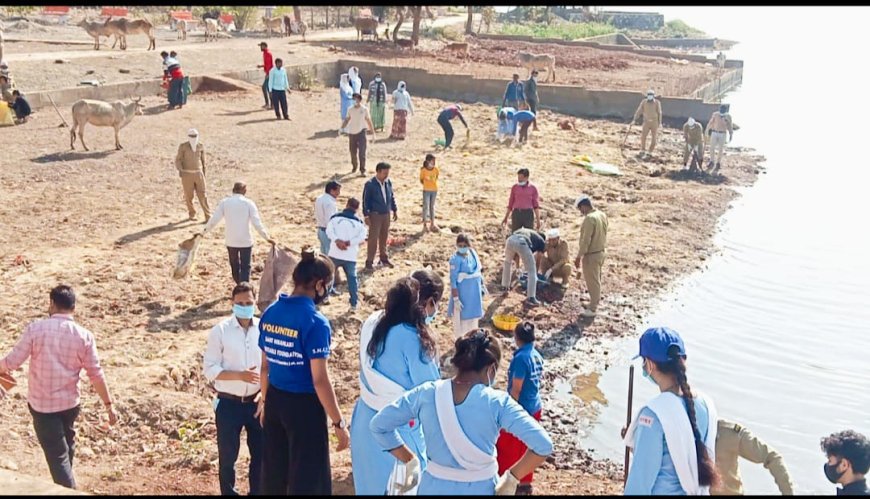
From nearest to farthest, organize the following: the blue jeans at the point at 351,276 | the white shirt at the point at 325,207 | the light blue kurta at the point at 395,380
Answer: the light blue kurta at the point at 395,380 → the blue jeans at the point at 351,276 → the white shirt at the point at 325,207

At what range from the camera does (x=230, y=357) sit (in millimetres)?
5477

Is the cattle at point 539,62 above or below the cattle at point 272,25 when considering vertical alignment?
below

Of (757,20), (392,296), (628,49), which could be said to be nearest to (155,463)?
(392,296)

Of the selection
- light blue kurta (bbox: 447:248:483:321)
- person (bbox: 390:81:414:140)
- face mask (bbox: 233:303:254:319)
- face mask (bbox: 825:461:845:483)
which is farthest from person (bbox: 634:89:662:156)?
face mask (bbox: 825:461:845:483)

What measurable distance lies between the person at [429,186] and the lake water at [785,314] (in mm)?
3608

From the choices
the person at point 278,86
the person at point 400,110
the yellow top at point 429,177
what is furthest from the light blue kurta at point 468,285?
the person at point 278,86

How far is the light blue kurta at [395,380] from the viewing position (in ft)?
15.5

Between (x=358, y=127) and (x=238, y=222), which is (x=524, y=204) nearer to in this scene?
(x=238, y=222)

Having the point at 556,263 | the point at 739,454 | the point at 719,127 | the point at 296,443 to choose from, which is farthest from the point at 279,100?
the point at 739,454

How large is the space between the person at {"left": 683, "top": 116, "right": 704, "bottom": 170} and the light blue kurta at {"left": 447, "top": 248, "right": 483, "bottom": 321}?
11400mm

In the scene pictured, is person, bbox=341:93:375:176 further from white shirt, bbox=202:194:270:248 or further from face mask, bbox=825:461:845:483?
face mask, bbox=825:461:845:483

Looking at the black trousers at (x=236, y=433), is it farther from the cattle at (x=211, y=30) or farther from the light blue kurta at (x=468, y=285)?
the cattle at (x=211, y=30)

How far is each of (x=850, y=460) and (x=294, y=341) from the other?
2.93 metres

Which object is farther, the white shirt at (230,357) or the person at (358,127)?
the person at (358,127)
